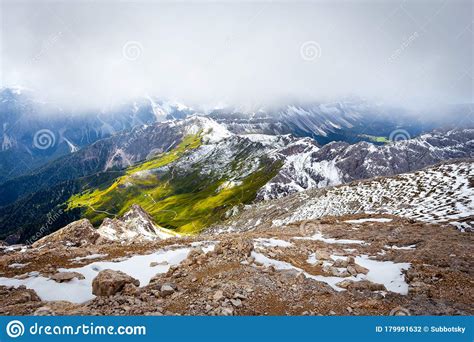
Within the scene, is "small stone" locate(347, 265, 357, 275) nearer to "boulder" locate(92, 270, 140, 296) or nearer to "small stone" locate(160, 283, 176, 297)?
"small stone" locate(160, 283, 176, 297)

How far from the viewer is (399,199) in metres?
75.9

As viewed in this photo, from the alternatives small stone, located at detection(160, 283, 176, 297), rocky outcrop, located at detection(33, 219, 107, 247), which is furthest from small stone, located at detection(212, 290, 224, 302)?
rocky outcrop, located at detection(33, 219, 107, 247)

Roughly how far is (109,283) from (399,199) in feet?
240

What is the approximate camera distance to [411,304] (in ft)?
55.0

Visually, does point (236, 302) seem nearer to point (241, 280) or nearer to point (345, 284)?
point (241, 280)

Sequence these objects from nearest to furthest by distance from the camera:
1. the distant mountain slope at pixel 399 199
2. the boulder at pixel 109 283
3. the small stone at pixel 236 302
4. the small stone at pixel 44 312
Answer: the small stone at pixel 44 312 < the small stone at pixel 236 302 < the boulder at pixel 109 283 < the distant mountain slope at pixel 399 199

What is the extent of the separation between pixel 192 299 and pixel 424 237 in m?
25.8

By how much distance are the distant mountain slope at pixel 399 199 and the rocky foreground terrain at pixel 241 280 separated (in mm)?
24548

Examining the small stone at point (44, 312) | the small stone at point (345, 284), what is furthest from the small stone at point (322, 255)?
the small stone at point (44, 312)

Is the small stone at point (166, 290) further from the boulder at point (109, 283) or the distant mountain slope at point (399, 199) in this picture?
the distant mountain slope at point (399, 199)

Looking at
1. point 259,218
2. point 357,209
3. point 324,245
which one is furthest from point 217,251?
point 259,218

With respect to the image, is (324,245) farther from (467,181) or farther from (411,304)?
(467,181)

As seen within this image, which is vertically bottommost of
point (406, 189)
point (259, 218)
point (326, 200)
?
point (259, 218)

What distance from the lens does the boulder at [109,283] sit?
17172 mm
